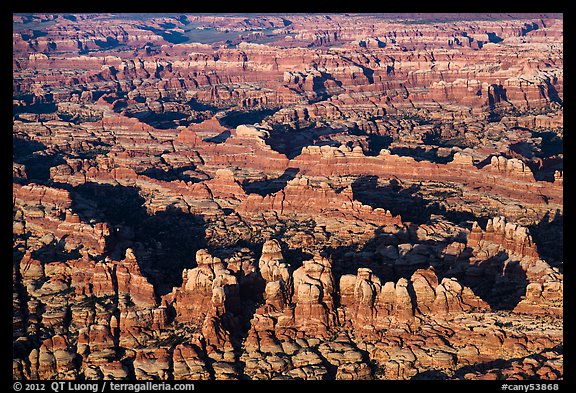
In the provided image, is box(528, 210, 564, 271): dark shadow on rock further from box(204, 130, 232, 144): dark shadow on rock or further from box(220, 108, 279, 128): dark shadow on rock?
box(220, 108, 279, 128): dark shadow on rock

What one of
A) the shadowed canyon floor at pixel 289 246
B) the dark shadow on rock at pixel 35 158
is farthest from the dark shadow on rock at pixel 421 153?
the dark shadow on rock at pixel 35 158

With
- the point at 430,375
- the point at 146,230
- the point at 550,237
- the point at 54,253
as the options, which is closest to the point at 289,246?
the point at 146,230

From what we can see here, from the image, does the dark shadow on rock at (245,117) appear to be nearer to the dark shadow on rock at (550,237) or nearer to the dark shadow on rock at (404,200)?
the dark shadow on rock at (404,200)

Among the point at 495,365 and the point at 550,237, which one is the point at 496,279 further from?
the point at 550,237

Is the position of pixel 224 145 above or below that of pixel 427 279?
below

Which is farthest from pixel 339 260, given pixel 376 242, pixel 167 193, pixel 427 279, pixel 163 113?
pixel 163 113
